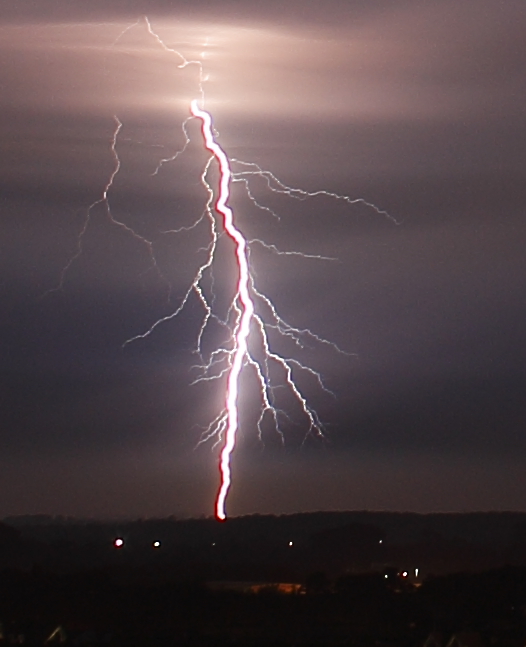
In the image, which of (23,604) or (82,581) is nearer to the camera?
(23,604)

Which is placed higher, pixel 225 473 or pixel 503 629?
pixel 225 473

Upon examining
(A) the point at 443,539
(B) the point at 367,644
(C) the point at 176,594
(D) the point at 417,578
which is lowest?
(B) the point at 367,644

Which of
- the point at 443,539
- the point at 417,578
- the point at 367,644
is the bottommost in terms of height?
the point at 367,644

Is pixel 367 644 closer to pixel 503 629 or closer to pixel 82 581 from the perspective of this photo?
pixel 503 629

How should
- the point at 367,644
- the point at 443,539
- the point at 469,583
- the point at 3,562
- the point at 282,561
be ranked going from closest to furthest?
1. the point at 367,644
2. the point at 469,583
3. the point at 3,562
4. the point at 282,561
5. the point at 443,539

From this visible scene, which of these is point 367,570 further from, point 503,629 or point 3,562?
point 503,629

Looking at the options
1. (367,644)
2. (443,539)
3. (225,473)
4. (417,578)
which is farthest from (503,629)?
(443,539)

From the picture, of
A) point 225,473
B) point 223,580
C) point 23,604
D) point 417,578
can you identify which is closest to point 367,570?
point 417,578

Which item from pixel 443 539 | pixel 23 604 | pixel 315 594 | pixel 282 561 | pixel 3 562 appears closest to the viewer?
pixel 23 604

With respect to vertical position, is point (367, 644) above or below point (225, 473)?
below
